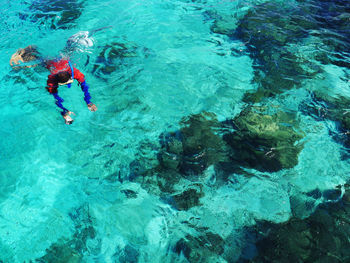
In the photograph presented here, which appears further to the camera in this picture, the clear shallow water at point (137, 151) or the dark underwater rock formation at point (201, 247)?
the clear shallow water at point (137, 151)

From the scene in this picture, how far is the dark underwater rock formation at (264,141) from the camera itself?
4121 mm

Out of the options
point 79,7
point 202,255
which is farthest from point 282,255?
point 79,7

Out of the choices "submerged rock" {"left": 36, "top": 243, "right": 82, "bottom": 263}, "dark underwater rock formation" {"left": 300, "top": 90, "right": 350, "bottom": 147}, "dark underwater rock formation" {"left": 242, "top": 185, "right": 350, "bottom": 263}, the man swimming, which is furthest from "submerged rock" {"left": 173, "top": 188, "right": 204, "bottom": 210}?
"dark underwater rock formation" {"left": 300, "top": 90, "right": 350, "bottom": 147}

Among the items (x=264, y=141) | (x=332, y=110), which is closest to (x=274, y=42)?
(x=332, y=110)

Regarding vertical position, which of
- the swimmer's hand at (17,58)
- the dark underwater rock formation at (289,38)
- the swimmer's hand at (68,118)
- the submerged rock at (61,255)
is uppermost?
the dark underwater rock formation at (289,38)

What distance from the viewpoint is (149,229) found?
11.3 feet

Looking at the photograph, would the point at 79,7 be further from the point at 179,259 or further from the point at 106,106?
the point at 179,259

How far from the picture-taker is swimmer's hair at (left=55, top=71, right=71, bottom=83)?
3758mm

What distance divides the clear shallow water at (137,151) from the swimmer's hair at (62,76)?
1264 millimetres

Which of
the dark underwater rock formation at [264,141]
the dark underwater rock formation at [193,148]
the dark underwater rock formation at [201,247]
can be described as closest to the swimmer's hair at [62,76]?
the dark underwater rock formation at [193,148]

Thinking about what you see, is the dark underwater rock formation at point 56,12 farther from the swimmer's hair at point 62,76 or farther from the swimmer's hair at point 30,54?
the swimmer's hair at point 62,76

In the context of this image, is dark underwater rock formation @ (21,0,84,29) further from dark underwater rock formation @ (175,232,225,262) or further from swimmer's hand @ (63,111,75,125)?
dark underwater rock formation @ (175,232,225,262)

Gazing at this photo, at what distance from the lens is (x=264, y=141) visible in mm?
4422

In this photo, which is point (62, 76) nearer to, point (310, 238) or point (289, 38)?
point (310, 238)
